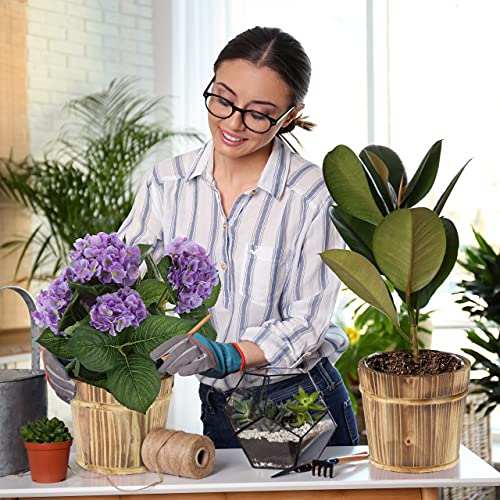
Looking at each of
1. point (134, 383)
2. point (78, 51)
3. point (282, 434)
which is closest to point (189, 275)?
point (134, 383)

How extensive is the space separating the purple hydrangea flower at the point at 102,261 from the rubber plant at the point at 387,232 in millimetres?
325

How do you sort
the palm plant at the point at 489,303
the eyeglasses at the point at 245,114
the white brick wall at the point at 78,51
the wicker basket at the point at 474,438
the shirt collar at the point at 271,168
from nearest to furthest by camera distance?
the eyeglasses at the point at 245,114 < the shirt collar at the point at 271,168 < the palm plant at the point at 489,303 < the wicker basket at the point at 474,438 < the white brick wall at the point at 78,51

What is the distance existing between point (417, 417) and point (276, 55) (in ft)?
2.64

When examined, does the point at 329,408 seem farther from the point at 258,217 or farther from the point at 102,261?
the point at 102,261

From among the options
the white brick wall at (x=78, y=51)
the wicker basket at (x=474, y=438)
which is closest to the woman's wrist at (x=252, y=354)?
the wicker basket at (x=474, y=438)

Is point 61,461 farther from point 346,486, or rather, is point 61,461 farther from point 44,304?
point 346,486

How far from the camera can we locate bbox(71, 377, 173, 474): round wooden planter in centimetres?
145

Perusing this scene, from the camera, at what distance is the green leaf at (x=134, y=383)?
1.39 meters

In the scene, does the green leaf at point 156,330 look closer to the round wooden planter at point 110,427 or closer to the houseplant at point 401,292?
the round wooden planter at point 110,427

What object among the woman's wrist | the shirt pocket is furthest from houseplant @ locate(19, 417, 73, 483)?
the shirt pocket

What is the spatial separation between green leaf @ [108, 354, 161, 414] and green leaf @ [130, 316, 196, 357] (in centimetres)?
3

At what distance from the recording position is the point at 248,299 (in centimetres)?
189

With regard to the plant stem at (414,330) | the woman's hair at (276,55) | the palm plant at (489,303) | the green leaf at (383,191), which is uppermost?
the woman's hair at (276,55)

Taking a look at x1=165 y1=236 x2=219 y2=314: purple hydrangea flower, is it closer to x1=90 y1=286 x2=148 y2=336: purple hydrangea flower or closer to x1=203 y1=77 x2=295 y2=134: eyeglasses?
x1=90 y1=286 x2=148 y2=336: purple hydrangea flower
